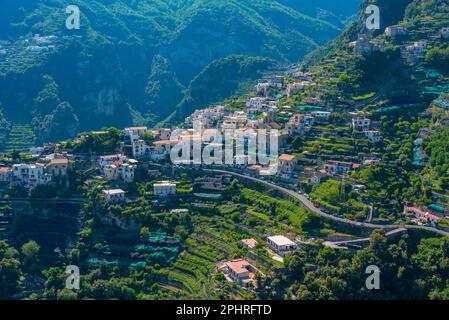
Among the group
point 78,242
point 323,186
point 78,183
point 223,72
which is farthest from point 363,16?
point 78,242

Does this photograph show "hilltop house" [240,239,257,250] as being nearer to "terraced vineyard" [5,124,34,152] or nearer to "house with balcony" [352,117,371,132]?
"house with balcony" [352,117,371,132]

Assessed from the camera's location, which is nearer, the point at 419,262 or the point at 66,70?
the point at 419,262

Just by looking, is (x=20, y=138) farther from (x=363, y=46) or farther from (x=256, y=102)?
(x=363, y=46)

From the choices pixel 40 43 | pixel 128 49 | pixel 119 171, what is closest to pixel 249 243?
pixel 119 171

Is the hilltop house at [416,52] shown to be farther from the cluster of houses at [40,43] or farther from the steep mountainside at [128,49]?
the cluster of houses at [40,43]

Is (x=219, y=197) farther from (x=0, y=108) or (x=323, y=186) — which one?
(x=0, y=108)
